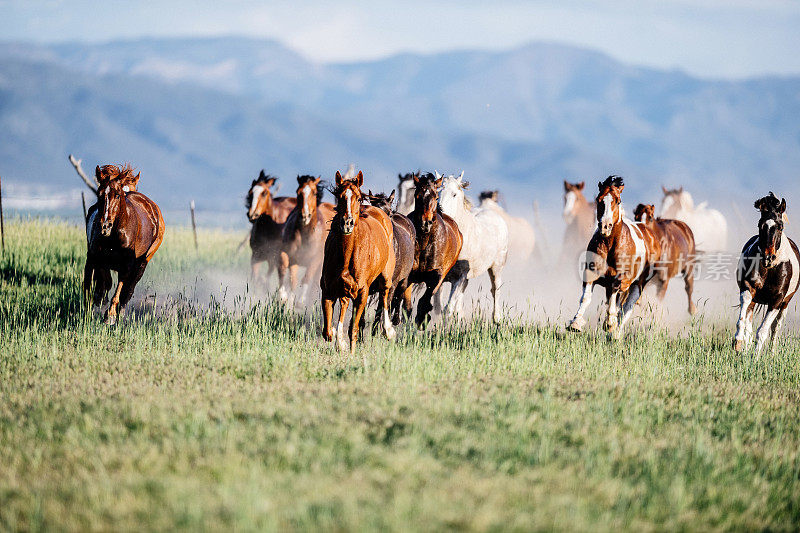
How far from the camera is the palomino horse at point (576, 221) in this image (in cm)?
1881

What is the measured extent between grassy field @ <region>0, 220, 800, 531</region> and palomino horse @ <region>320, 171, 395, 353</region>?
517 millimetres

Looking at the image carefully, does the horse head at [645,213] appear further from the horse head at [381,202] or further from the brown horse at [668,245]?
the horse head at [381,202]

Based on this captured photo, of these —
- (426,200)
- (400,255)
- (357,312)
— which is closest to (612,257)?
(426,200)

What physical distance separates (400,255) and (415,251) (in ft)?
2.93

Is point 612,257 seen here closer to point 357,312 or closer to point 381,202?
point 381,202

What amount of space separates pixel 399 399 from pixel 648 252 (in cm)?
624

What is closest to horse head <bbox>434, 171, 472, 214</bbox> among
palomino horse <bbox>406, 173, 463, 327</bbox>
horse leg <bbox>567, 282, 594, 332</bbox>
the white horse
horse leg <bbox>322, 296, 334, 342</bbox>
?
the white horse

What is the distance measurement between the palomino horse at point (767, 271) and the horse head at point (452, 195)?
13.6 ft

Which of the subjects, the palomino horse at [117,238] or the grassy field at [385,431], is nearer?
the grassy field at [385,431]

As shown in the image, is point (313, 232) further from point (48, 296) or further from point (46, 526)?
point (46, 526)

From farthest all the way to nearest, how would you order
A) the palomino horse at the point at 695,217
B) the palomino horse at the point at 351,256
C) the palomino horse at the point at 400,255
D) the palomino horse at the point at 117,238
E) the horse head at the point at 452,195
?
the palomino horse at the point at 695,217 < the horse head at the point at 452,195 < the palomino horse at the point at 400,255 < the palomino horse at the point at 117,238 < the palomino horse at the point at 351,256

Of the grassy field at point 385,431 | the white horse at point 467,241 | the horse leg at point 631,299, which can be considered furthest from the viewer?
the white horse at point 467,241

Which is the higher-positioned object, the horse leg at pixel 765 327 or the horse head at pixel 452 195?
the horse head at pixel 452 195

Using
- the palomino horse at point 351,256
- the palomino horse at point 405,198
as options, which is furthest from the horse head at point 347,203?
the palomino horse at point 405,198
